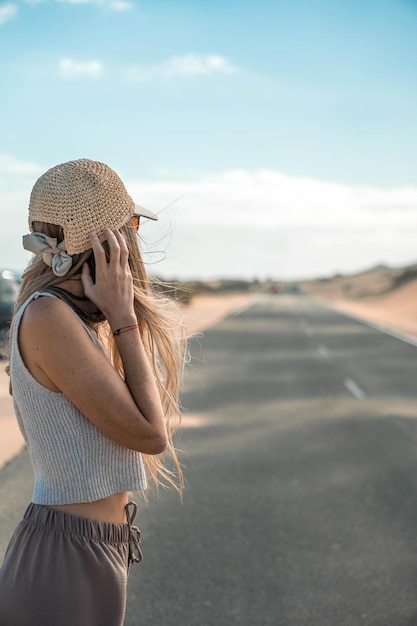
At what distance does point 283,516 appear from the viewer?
652 centimetres

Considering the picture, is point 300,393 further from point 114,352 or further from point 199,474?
point 114,352

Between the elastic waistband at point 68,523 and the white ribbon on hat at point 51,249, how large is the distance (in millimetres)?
602

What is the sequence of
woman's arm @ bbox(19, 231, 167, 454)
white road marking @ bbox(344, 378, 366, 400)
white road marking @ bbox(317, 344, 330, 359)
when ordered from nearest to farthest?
woman's arm @ bbox(19, 231, 167, 454), white road marking @ bbox(344, 378, 366, 400), white road marking @ bbox(317, 344, 330, 359)

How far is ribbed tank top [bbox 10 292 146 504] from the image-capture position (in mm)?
2047

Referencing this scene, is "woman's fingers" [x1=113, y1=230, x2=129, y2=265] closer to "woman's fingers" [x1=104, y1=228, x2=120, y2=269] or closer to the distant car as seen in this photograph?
"woman's fingers" [x1=104, y1=228, x2=120, y2=269]

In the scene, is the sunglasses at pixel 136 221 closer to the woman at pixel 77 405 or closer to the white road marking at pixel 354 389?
the woman at pixel 77 405

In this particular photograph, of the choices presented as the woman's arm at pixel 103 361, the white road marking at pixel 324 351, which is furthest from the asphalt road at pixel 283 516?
the white road marking at pixel 324 351

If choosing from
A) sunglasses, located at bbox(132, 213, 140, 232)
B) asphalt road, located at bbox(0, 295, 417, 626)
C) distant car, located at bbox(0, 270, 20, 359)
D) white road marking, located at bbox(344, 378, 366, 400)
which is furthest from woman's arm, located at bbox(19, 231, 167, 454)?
distant car, located at bbox(0, 270, 20, 359)

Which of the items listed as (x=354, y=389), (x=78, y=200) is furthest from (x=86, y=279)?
(x=354, y=389)

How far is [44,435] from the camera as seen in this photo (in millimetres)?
2064

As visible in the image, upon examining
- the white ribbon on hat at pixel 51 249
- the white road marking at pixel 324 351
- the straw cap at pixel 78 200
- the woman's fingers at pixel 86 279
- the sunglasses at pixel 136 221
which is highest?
the straw cap at pixel 78 200

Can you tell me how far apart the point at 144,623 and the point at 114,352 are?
257 centimetres

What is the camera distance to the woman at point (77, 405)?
2.00 metres

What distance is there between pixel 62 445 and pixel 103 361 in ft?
0.79
